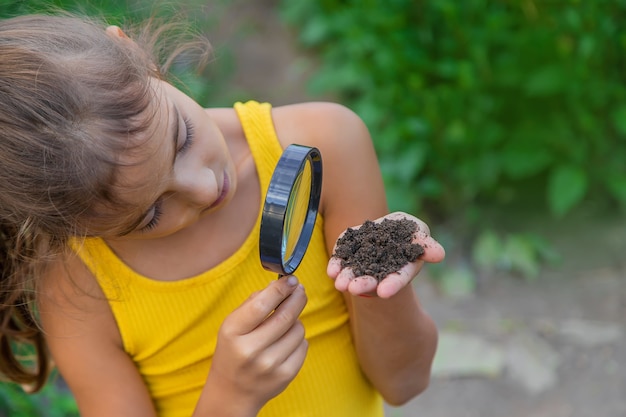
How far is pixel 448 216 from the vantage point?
13.9ft

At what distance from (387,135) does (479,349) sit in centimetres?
123

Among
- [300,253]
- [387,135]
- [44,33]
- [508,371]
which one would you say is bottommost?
[508,371]

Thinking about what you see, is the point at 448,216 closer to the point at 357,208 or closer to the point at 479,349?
the point at 479,349

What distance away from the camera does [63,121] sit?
4.79ft

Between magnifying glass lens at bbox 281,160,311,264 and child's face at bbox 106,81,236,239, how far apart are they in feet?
0.60

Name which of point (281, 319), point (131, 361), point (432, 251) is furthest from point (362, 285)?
point (131, 361)

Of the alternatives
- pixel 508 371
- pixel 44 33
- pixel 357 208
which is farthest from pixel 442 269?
pixel 44 33

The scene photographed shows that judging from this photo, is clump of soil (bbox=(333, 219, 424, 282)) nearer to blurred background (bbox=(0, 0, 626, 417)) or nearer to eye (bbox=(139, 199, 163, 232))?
eye (bbox=(139, 199, 163, 232))

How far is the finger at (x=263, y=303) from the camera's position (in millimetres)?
1550

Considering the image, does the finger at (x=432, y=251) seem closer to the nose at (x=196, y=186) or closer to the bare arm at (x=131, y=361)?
the bare arm at (x=131, y=361)

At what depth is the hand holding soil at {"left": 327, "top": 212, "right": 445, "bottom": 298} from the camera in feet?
4.62

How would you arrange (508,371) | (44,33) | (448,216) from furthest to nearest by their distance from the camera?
(448,216) → (508,371) → (44,33)

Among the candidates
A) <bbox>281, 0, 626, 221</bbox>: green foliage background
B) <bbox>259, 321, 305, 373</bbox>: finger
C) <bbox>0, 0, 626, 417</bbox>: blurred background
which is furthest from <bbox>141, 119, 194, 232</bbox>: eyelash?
<bbox>281, 0, 626, 221</bbox>: green foliage background

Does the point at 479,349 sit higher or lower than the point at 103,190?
lower
